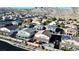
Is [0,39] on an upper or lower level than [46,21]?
lower

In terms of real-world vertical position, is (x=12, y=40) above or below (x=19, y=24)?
below

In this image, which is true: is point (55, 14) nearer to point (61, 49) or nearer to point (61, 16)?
point (61, 16)

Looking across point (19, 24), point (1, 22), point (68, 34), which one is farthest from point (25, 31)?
point (68, 34)
